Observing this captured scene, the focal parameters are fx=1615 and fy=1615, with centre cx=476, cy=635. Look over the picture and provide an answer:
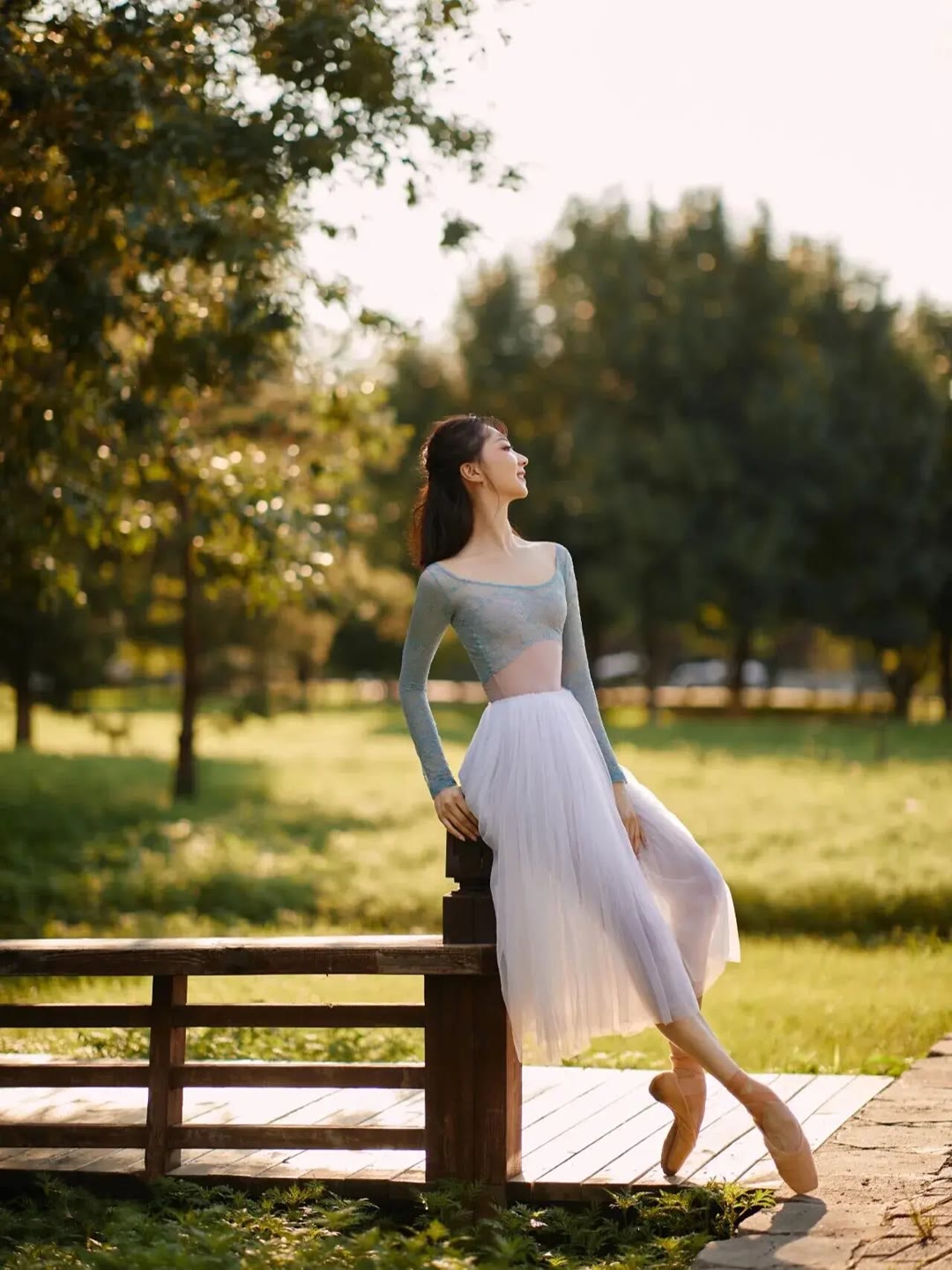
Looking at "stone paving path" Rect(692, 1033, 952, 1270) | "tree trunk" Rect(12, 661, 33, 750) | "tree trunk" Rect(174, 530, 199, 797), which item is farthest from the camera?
"tree trunk" Rect(12, 661, 33, 750)

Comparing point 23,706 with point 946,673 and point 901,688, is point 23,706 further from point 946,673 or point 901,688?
point 946,673

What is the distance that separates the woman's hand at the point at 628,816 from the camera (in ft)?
16.9

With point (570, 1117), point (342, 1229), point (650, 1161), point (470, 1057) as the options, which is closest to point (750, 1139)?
point (650, 1161)

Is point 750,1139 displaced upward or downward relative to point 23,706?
upward

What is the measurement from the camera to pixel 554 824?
16.4ft

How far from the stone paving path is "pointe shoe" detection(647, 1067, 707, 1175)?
34 cm

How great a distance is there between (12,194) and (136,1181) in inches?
241

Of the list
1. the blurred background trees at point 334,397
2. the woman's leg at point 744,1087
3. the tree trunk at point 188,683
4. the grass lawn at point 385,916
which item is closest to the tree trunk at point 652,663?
the blurred background trees at point 334,397

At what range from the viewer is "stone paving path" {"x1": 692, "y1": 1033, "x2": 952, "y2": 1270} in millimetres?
4316

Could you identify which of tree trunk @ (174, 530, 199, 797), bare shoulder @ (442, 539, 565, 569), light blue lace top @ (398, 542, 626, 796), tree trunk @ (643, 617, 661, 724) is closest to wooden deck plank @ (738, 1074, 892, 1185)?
light blue lace top @ (398, 542, 626, 796)

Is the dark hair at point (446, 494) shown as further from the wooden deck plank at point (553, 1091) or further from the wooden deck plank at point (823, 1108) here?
the wooden deck plank at point (823, 1108)

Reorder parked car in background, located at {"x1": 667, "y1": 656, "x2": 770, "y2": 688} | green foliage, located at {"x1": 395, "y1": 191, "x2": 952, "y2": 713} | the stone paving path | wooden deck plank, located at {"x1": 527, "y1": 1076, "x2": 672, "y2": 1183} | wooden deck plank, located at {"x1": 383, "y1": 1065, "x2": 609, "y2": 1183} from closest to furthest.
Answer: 1. the stone paving path
2. wooden deck plank, located at {"x1": 527, "y1": 1076, "x2": 672, "y2": 1183}
3. wooden deck plank, located at {"x1": 383, "y1": 1065, "x2": 609, "y2": 1183}
4. green foliage, located at {"x1": 395, "y1": 191, "x2": 952, "y2": 713}
5. parked car in background, located at {"x1": 667, "y1": 656, "x2": 770, "y2": 688}

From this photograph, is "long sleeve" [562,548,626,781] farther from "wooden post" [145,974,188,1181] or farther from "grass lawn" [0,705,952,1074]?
"grass lawn" [0,705,952,1074]

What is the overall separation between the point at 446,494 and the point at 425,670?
0.59m
